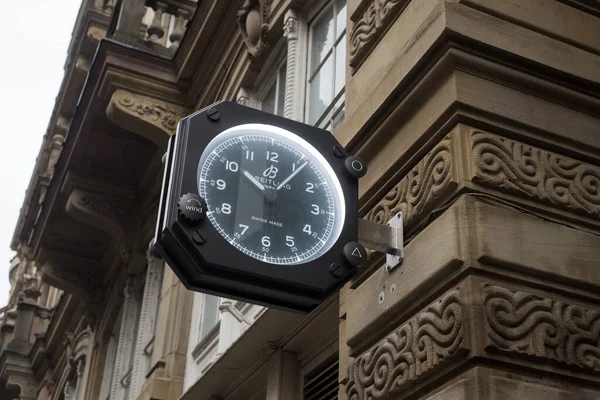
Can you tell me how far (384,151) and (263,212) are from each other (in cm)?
103

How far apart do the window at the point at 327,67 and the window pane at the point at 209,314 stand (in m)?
2.34

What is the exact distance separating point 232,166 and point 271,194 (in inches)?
8.2

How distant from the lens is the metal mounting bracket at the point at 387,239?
167 inches

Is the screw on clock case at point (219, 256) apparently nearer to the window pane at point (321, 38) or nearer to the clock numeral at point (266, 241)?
the clock numeral at point (266, 241)

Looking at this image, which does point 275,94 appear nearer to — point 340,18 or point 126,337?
point 340,18

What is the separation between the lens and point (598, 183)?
13.8 ft

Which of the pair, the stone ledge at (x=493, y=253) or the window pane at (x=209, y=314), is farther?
the window pane at (x=209, y=314)

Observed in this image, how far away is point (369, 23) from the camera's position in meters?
5.30

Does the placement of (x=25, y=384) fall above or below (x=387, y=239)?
above

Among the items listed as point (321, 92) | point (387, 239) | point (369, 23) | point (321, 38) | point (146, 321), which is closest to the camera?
point (387, 239)

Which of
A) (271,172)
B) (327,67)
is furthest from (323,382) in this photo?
(271,172)

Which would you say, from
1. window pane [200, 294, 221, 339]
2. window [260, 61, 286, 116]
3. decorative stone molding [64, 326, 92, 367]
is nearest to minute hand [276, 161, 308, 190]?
window [260, 61, 286, 116]

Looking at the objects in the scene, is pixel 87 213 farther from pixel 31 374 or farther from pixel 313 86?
pixel 31 374

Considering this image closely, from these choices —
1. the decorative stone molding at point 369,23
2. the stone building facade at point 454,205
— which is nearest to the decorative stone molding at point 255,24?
the stone building facade at point 454,205
